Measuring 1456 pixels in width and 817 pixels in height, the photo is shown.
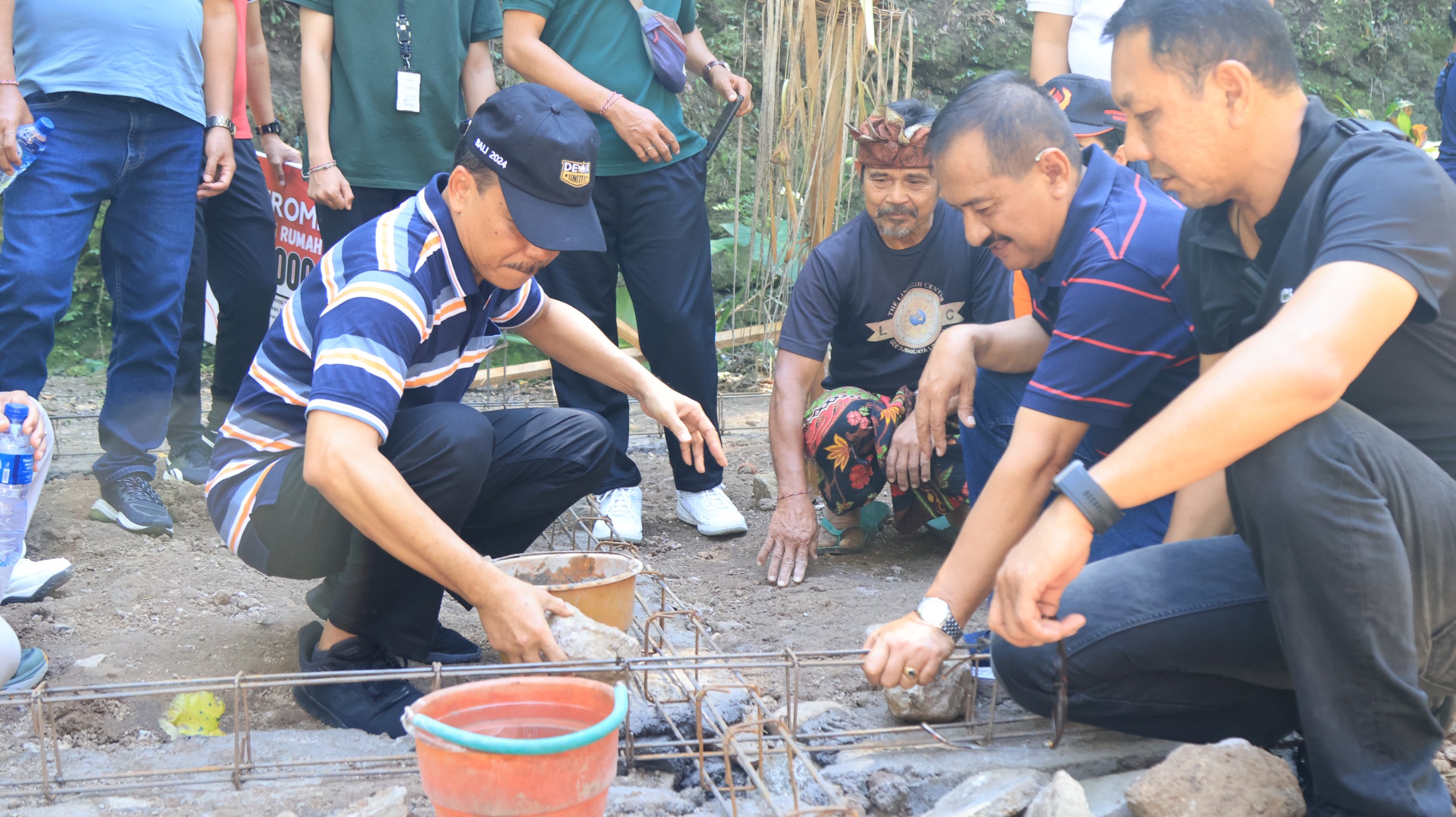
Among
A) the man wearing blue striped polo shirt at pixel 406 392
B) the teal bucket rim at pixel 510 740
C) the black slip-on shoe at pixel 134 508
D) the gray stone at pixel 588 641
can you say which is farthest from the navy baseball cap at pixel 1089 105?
the black slip-on shoe at pixel 134 508

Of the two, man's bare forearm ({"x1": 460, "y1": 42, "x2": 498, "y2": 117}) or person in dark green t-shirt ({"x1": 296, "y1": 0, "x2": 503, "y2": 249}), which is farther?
man's bare forearm ({"x1": 460, "y1": 42, "x2": 498, "y2": 117})

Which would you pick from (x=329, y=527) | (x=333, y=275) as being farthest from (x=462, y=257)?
(x=329, y=527)

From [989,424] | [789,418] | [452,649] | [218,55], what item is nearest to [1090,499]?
[989,424]

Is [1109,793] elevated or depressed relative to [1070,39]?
depressed

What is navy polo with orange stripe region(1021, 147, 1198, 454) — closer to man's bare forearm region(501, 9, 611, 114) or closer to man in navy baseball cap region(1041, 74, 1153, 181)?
man in navy baseball cap region(1041, 74, 1153, 181)

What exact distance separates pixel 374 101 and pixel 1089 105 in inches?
89.2

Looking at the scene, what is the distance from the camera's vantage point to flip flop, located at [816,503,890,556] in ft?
11.6

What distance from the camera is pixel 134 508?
3.30 metres

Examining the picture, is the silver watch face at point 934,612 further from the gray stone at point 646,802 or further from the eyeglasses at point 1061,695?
the gray stone at point 646,802

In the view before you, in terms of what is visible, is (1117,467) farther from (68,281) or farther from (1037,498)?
(68,281)

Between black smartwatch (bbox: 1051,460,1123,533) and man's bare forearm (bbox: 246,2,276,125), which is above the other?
man's bare forearm (bbox: 246,2,276,125)

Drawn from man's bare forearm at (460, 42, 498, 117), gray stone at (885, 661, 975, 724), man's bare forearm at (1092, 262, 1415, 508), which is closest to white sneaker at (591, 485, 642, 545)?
man's bare forearm at (460, 42, 498, 117)

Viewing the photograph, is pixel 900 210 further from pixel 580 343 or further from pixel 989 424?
pixel 580 343

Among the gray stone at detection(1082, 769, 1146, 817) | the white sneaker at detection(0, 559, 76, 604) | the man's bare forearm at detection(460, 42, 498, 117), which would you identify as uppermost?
the man's bare forearm at detection(460, 42, 498, 117)
